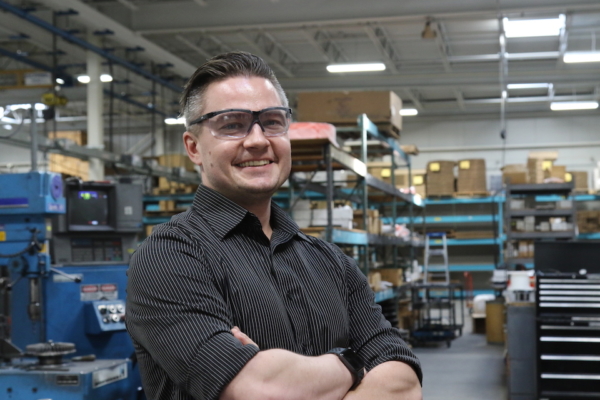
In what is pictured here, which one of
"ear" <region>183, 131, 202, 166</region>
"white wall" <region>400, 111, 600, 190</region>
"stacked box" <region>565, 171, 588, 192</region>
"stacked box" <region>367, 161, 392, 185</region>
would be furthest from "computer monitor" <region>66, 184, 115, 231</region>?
"white wall" <region>400, 111, 600, 190</region>

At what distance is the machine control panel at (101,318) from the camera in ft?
17.3

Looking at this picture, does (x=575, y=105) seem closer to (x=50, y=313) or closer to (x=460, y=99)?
(x=460, y=99)

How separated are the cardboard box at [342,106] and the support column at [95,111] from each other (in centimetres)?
439

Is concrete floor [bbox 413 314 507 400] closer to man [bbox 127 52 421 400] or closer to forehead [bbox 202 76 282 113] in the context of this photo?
man [bbox 127 52 421 400]

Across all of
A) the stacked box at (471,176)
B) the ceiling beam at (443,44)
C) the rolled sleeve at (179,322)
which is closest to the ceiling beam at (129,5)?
the ceiling beam at (443,44)

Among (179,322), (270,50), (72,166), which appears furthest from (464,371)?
(270,50)

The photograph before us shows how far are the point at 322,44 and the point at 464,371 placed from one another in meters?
→ 8.72

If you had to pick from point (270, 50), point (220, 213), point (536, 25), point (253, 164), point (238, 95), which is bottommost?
point (220, 213)

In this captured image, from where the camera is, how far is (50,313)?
5.22 m

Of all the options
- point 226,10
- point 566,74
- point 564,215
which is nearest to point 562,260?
point 564,215

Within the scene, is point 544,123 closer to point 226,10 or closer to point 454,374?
point 226,10

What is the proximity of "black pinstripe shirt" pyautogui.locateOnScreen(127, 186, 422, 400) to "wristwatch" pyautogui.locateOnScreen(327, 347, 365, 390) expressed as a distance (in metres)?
0.09

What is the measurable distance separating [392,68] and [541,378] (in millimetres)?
11652

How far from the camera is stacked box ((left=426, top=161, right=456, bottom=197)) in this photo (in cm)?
1739
